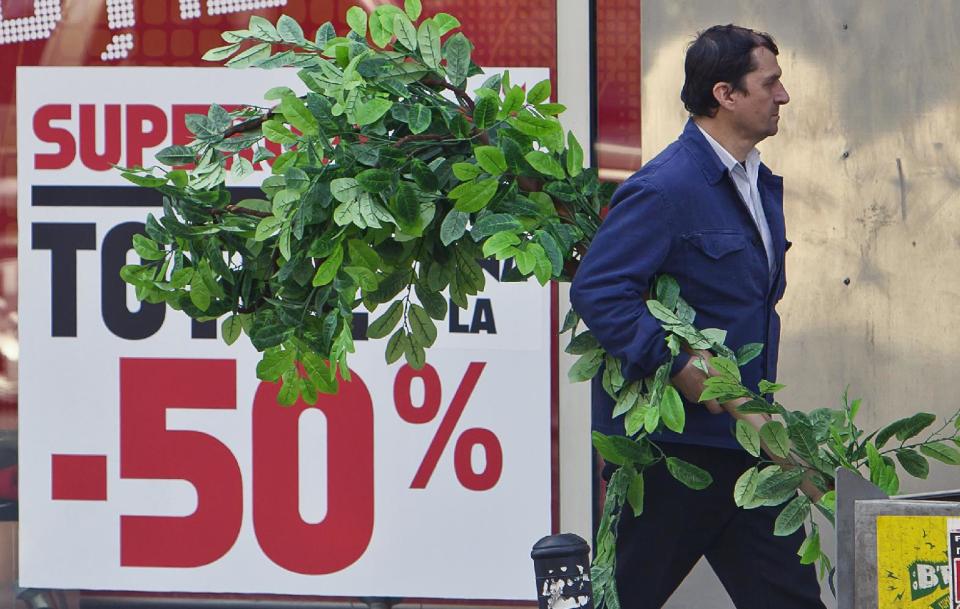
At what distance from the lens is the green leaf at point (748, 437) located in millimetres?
2744

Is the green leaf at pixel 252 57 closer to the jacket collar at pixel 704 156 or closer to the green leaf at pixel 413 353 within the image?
the green leaf at pixel 413 353

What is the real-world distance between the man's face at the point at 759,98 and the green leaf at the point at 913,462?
78 centimetres

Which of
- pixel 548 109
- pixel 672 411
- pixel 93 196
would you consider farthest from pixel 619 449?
pixel 93 196

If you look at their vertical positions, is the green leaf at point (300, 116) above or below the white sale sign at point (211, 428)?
above

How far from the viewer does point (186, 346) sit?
4.63m

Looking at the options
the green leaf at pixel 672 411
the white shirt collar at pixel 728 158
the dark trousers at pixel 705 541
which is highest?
the white shirt collar at pixel 728 158

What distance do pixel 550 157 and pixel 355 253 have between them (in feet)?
1.46

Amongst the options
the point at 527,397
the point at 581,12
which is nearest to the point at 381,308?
the point at 527,397

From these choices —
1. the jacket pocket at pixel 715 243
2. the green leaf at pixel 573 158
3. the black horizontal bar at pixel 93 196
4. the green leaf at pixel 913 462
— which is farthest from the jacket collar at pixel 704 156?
the black horizontal bar at pixel 93 196

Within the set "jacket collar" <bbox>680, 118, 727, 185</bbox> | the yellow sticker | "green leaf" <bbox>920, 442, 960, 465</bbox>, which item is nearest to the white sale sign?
"jacket collar" <bbox>680, 118, 727, 185</bbox>

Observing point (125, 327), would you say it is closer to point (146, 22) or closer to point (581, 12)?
point (146, 22)

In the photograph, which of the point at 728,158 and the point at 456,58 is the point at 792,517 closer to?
the point at 728,158

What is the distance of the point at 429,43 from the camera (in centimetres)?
290

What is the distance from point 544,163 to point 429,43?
338 millimetres
